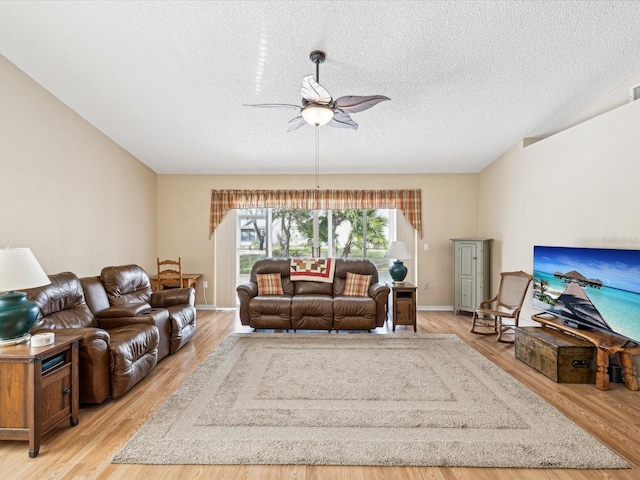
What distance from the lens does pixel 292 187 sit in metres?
5.94

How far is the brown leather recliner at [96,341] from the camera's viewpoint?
8.09 ft

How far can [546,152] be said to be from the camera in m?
4.10

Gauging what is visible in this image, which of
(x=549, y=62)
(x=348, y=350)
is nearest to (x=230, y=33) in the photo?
(x=549, y=62)

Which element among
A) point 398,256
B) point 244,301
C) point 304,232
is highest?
point 304,232

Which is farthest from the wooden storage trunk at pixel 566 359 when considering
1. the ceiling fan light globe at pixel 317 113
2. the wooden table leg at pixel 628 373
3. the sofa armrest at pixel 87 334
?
the sofa armrest at pixel 87 334

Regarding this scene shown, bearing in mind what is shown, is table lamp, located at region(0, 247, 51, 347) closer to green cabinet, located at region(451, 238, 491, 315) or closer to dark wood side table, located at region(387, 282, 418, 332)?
dark wood side table, located at region(387, 282, 418, 332)

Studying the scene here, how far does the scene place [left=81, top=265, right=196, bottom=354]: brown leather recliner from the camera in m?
3.28

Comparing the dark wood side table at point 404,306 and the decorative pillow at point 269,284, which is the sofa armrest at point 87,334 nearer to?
the decorative pillow at point 269,284

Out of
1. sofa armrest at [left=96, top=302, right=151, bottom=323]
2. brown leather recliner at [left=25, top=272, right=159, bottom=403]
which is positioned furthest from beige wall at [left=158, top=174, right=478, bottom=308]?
brown leather recliner at [left=25, top=272, right=159, bottom=403]

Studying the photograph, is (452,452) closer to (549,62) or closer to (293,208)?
(549,62)

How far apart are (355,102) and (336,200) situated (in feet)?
10.4

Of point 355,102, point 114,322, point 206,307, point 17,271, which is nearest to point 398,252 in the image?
point 355,102

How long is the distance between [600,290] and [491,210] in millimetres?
2700

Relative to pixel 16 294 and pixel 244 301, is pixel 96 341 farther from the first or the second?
pixel 244 301
